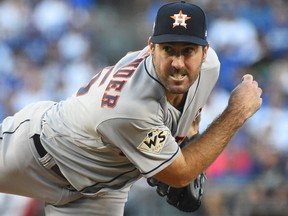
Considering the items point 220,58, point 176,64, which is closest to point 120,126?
point 176,64

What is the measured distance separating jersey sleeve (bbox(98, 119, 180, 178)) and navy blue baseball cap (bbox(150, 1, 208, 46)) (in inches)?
19.4

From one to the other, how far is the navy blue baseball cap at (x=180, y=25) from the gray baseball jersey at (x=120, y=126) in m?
0.25

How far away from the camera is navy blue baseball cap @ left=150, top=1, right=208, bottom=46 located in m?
3.83

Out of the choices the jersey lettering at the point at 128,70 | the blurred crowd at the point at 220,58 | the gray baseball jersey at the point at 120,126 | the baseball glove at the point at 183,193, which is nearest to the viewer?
the gray baseball jersey at the point at 120,126

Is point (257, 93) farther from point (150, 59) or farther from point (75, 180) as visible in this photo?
Result: point (75, 180)

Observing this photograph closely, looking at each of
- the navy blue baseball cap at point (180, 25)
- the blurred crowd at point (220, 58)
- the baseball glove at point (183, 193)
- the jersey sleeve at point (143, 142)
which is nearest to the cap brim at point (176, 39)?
the navy blue baseball cap at point (180, 25)

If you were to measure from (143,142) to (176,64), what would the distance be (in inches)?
20.0

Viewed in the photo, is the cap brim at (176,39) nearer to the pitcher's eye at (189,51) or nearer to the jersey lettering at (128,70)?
the pitcher's eye at (189,51)

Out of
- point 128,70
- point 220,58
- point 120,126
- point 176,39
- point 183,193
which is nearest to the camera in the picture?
point 176,39

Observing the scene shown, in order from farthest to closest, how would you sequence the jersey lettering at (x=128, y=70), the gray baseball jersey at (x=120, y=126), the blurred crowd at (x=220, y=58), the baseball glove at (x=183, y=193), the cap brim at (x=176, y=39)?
the blurred crowd at (x=220, y=58) → the baseball glove at (x=183, y=193) → the jersey lettering at (x=128, y=70) → the gray baseball jersey at (x=120, y=126) → the cap brim at (x=176, y=39)

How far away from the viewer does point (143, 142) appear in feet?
13.3

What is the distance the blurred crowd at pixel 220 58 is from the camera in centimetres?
773

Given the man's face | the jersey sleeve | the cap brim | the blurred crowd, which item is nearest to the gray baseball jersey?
the jersey sleeve

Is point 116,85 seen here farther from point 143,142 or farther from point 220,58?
point 220,58
